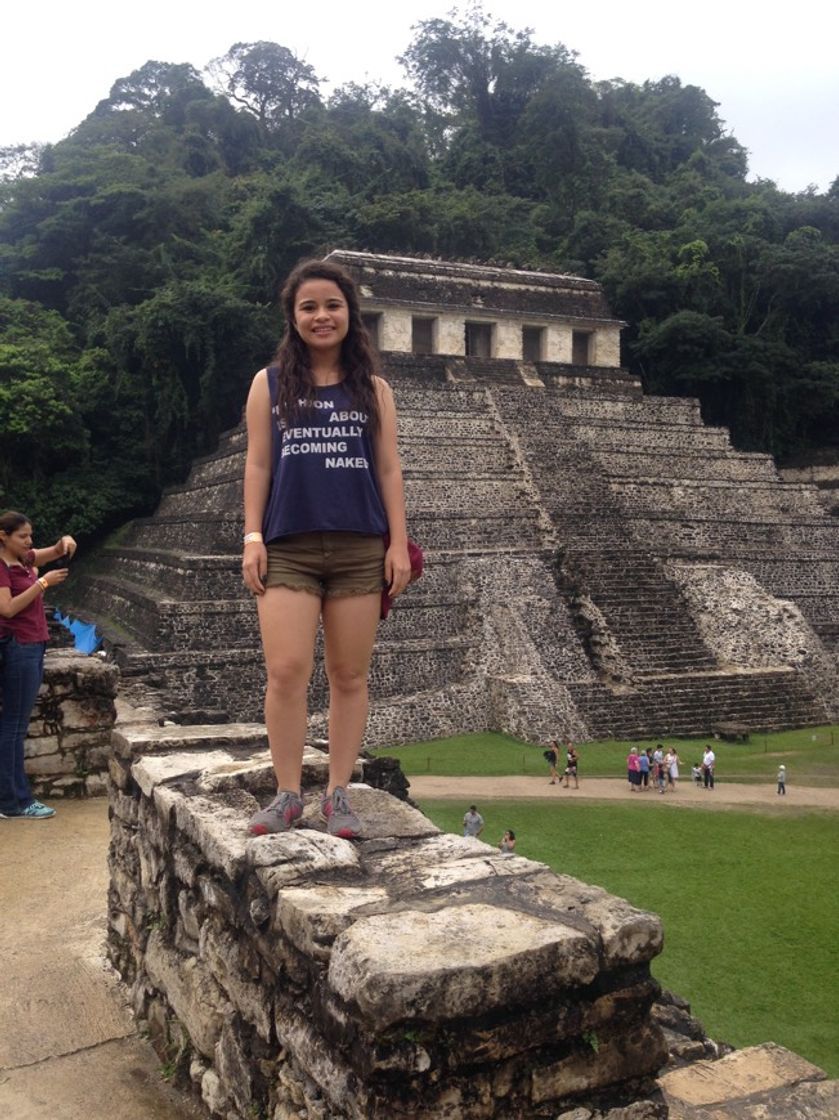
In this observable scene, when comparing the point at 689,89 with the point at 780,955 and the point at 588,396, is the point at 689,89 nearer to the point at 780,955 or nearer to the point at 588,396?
the point at 588,396

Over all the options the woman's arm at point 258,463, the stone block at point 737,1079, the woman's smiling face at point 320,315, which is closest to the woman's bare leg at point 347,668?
the woman's arm at point 258,463

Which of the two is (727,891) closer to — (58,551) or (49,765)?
(49,765)

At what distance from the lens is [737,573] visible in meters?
19.1

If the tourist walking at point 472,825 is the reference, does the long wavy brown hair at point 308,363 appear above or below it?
above

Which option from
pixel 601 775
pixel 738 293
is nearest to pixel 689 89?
pixel 738 293

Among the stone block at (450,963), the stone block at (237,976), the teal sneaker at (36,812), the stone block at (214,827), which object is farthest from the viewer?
the teal sneaker at (36,812)

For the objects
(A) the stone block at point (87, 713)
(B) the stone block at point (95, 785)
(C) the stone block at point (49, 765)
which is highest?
(A) the stone block at point (87, 713)

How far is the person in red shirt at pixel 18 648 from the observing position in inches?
206

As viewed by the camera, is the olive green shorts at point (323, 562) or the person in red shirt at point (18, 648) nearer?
the olive green shorts at point (323, 562)

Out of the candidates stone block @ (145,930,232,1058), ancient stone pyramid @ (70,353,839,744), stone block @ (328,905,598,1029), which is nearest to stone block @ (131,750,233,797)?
stone block @ (145,930,232,1058)

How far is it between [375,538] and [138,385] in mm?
24731

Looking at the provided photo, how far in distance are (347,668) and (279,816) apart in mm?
487

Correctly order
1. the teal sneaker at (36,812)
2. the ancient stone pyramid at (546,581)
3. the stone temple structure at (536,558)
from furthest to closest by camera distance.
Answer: the stone temple structure at (536,558) < the ancient stone pyramid at (546,581) < the teal sneaker at (36,812)

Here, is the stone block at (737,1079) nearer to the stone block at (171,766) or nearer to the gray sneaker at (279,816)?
the gray sneaker at (279,816)
